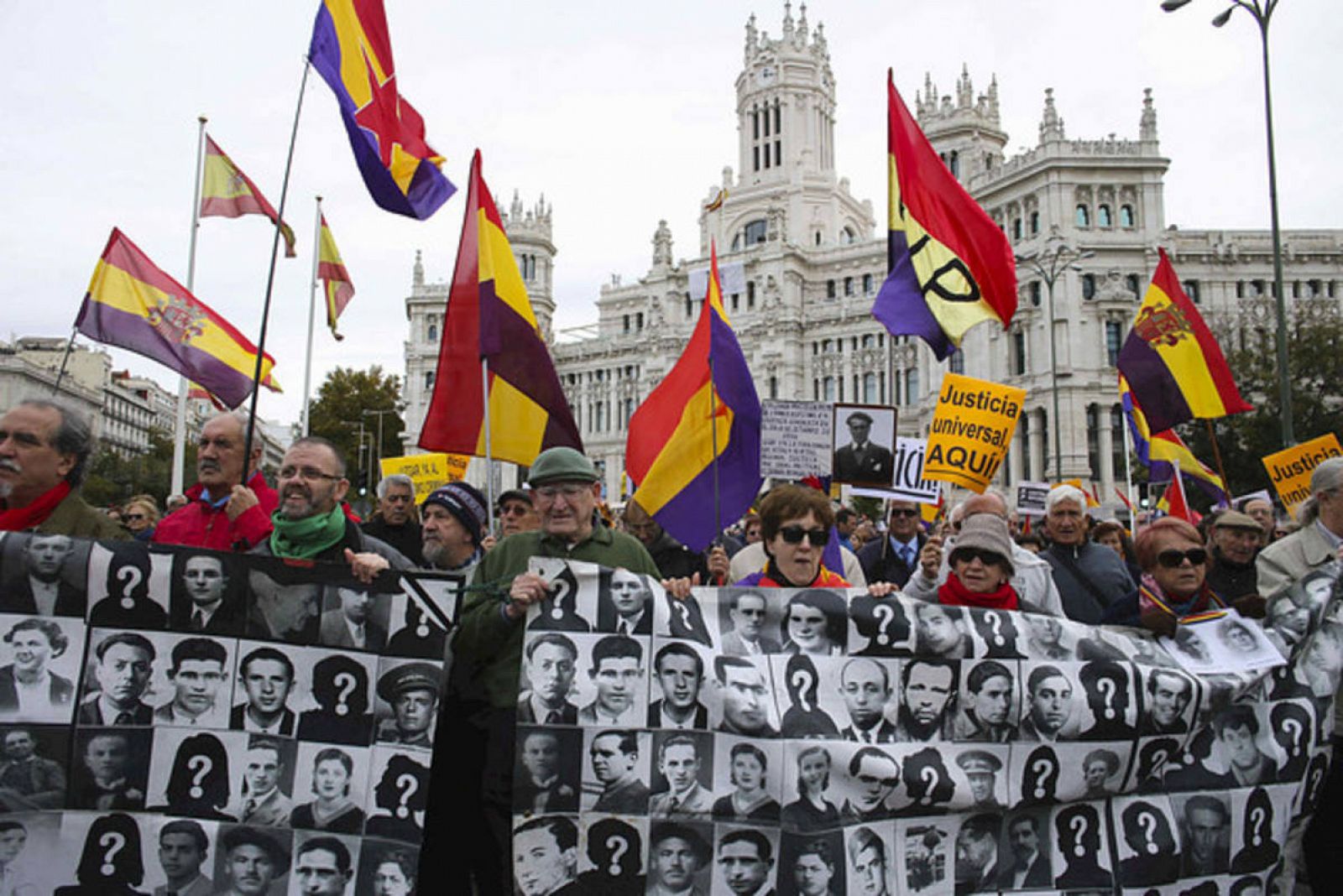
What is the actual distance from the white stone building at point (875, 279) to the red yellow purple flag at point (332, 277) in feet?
64.7

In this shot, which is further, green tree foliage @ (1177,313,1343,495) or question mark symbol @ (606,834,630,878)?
green tree foliage @ (1177,313,1343,495)

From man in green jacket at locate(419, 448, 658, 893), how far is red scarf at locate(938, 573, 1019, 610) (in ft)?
4.52

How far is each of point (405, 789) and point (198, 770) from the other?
2.33 ft

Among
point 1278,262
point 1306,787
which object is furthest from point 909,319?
point 1278,262

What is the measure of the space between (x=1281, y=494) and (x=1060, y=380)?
3765 cm

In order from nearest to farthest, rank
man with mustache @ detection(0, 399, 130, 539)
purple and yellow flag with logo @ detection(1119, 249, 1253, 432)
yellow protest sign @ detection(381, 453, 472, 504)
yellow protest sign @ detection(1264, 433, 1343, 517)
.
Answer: man with mustache @ detection(0, 399, 130, 539)
yellow protest sign @ detection(1264, 433, 1343, 517)
purple and yellow flag with logo @ detection(1119, 249, 1253, 432)
yellow protest sign @ detection(381, 453, 472, 504)

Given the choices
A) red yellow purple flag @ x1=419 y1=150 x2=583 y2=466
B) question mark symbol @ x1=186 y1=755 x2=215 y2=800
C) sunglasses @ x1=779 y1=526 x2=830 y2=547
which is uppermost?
red yellow purple flag @ x1=419 y1=150 x2=583 y2=466

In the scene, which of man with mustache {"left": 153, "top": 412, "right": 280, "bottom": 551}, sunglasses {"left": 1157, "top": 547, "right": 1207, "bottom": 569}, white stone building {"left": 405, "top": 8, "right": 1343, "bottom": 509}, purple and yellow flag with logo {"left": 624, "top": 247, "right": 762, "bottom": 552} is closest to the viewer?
man with mustache {"left": 153, "top": 412, "right": 280, "bottom": 551}

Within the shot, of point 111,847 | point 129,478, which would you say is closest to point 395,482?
point 111,847

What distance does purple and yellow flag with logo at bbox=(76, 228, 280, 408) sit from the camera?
866 cm

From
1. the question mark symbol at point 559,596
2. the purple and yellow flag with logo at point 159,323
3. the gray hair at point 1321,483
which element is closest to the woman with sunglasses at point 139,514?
the purple and yellow flag with logo at point 159,323

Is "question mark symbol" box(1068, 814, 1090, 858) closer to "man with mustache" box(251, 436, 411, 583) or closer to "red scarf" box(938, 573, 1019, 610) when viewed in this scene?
"red scarf" box(938, 573, 1019, 610)

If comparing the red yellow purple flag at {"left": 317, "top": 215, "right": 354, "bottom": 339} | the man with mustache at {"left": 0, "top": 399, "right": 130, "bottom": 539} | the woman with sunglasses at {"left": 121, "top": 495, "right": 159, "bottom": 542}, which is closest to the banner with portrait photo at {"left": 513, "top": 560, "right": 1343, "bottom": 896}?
the man with mustache at {"left": 0, "top": 399, "right": 130, "bottom": 539}

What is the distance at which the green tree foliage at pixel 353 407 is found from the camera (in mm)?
64562
